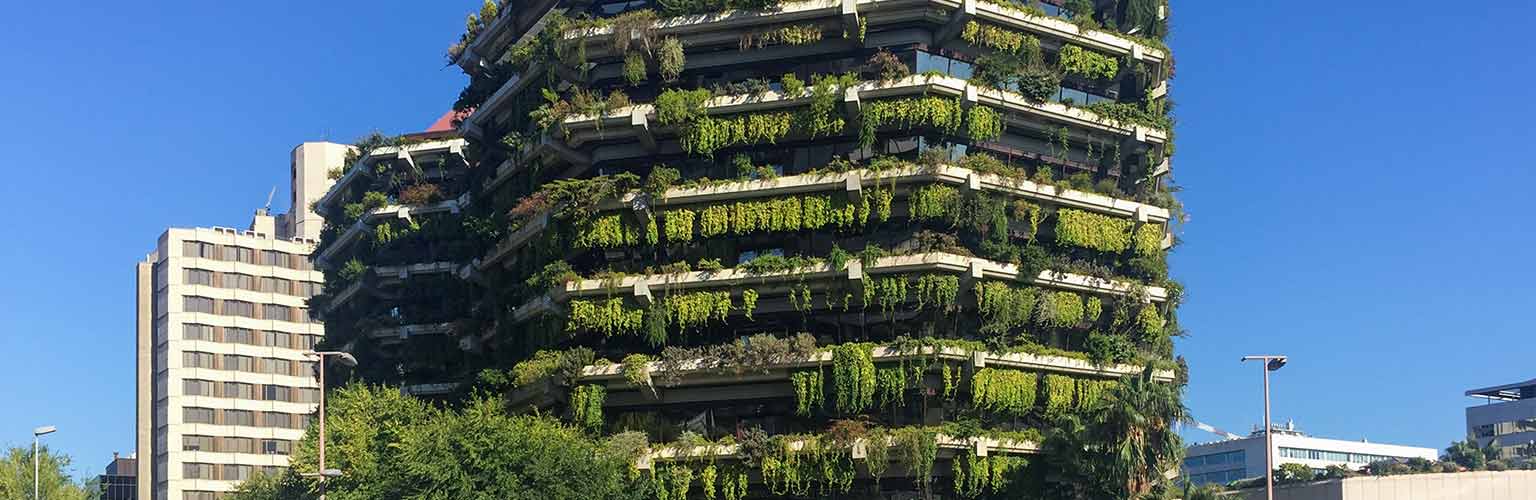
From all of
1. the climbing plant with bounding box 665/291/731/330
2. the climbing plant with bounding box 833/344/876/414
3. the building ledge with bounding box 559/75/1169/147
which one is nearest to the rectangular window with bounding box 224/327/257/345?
the building ledge with bounding box 559/75/1169/147

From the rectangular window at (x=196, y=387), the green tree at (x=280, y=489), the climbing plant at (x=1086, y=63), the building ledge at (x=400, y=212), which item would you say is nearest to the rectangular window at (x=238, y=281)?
the rectangular window at (x=196, y=387)

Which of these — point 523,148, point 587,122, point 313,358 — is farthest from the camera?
point 523,148

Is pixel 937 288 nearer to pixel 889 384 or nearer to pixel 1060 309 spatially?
pixel 889 384

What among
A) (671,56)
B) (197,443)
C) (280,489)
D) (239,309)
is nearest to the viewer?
(671,56)

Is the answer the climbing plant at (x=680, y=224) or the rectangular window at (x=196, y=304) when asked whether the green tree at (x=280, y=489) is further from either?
the rectangular window at (x=196, y=304)

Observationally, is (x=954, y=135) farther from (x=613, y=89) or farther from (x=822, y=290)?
(x=613, y=89)

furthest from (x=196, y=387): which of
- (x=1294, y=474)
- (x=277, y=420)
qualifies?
(x=1294, y=474)

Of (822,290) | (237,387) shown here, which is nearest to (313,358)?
(822,290)

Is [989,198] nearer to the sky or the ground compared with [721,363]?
nearer to the sky

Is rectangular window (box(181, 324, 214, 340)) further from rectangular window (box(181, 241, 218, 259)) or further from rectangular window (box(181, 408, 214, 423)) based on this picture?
rectangular window (box(181, 408, 214, 423))
